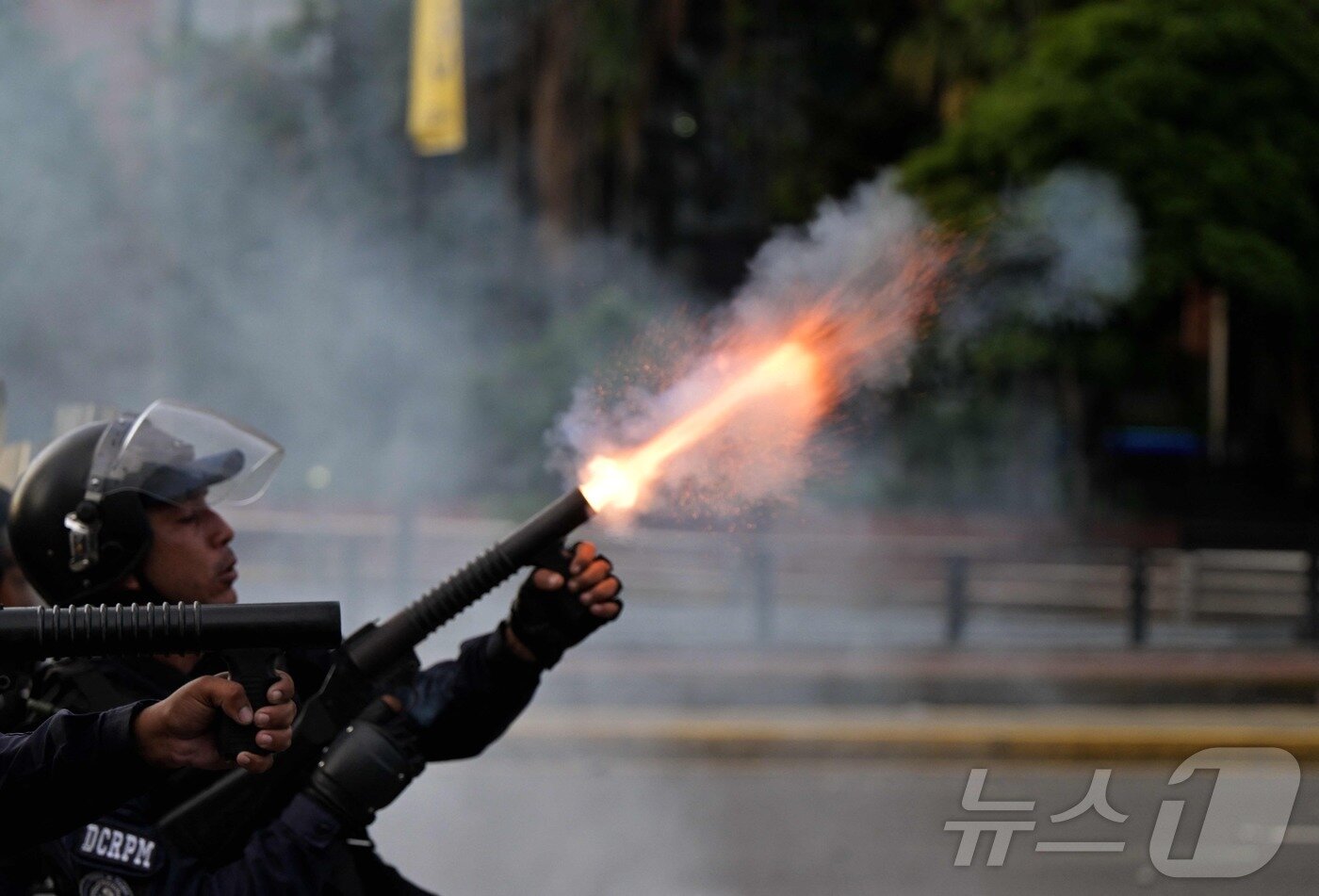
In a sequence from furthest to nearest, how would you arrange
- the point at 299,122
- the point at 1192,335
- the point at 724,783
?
the point at 1192,335 < the point at 299,122 < the point at 724,783

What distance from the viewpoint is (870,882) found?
20.2 ft

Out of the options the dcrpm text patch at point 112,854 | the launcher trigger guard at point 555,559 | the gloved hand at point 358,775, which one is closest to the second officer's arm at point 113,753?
the dcrpm text patch at point 112,854

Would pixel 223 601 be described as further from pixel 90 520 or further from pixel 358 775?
pixel 358 775

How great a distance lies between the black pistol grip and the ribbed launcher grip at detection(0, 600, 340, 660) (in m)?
0.03

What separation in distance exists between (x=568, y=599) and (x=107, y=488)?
0.74m

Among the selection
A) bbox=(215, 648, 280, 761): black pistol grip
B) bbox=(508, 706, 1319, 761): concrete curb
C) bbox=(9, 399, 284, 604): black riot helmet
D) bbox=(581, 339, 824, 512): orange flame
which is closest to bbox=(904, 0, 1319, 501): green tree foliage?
bbox=(508, 706, 1319, 761): concrete curb

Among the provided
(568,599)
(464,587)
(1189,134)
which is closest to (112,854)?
(464,587)

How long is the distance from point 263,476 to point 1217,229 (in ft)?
39.6

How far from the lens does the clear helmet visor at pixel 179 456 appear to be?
264cm

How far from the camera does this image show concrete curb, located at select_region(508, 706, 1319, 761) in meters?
8.27

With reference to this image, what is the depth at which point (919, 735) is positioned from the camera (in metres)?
8.47

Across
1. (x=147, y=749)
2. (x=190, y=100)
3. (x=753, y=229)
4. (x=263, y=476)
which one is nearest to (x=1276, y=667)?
(x=263, y=476)

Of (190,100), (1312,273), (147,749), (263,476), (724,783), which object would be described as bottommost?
(724,783)

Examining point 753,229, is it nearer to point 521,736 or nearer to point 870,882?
point 521,736
